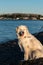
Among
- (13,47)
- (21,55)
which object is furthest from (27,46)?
(13,47)

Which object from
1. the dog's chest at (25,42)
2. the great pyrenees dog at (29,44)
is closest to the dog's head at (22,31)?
the great pyrenees dog at (29,44)

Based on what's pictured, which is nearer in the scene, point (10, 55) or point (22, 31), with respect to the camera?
point (22, 31)

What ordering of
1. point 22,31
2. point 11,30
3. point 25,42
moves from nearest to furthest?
point 22,31
point 25,42
point 11,30

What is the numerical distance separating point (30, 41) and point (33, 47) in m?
0.33

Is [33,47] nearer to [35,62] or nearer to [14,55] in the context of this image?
[35,62]

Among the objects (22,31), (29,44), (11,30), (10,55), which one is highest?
(22,31)

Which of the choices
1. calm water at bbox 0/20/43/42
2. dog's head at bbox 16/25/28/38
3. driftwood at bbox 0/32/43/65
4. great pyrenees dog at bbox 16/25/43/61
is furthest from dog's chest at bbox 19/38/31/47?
calm water at bbox 0/20/43/42

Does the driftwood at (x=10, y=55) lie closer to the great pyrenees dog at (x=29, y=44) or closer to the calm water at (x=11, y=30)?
the calm water at (x=11, y=30)

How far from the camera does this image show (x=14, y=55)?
89.6ft

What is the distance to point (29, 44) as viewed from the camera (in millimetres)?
17594

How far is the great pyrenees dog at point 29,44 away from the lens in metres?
17.2

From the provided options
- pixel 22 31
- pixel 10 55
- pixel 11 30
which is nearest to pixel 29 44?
pixel 22 31

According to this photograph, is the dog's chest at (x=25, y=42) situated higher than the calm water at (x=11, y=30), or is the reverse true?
the dog's chest at (x=25, y=42)

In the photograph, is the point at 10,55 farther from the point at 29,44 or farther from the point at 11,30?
the point at 11,30
